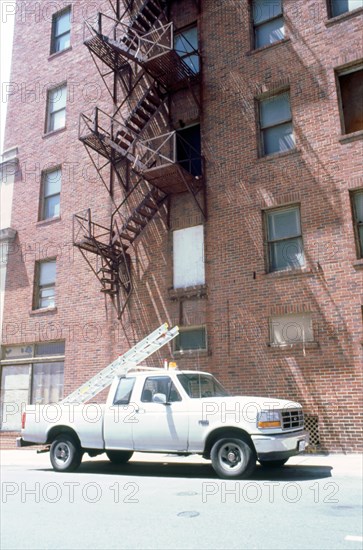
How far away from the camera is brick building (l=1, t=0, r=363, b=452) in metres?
12.3

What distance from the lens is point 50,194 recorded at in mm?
18891

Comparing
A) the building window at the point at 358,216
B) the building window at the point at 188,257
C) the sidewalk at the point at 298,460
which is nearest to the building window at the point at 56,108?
the building window at the point at 188,257

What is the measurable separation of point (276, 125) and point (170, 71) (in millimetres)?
3953

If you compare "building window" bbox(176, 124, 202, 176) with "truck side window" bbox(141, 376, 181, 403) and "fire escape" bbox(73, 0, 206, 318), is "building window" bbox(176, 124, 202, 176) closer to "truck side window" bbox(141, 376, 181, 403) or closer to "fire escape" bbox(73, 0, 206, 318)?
"fire escape" bbox(73, 0, 206, 318)

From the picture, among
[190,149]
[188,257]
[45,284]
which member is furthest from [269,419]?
[45,284]

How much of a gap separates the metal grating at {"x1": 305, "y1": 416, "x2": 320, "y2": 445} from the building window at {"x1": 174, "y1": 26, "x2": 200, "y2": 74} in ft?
37.5

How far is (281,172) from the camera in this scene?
13516mm

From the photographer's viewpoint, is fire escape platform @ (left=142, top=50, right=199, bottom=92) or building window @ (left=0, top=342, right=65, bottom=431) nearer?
fire escape platform @ (left=142, top=50, right=199, bottom=92)

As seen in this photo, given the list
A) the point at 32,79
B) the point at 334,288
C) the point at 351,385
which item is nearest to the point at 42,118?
the point at 32,79

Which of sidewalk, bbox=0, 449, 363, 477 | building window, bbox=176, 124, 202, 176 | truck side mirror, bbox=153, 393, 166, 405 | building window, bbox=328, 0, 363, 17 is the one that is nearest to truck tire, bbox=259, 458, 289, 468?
sidewalk, bbox=0, 449, 363, 477

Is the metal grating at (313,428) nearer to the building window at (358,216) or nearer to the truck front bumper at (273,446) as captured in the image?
the truck front bumper at (273,446)

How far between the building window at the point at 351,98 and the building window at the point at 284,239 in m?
2.61

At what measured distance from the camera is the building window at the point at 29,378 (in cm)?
1666

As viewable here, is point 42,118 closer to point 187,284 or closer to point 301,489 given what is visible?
point 187,284
